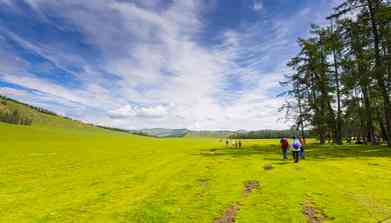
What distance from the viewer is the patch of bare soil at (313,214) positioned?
8.12 meters

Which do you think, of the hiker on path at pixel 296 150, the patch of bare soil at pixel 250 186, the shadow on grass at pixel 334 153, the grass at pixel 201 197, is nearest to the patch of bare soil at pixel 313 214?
the grass at pixel 201 197

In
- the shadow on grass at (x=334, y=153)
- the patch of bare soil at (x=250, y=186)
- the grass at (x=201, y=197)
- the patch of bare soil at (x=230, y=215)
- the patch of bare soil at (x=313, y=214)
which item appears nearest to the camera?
the patch of bare soil at (x=313, y=214)

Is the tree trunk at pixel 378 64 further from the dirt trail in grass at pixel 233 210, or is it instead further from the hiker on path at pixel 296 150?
the dirt trail in grass at pixel 233 210

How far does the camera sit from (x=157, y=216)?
29.1ft

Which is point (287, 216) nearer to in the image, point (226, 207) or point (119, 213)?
point (226, 207)

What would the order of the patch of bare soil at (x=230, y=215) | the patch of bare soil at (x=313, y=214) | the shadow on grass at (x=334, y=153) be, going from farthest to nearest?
the shadow on grass at (x=334, y=153), the patch of bare soil at (x=230, y=215), the patch of bare soil at (x=313, y=214)

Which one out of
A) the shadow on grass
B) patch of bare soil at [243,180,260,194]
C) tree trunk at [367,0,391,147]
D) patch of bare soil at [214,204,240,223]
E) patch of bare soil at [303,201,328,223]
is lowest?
patch of bare soil at [214,204,240,223]

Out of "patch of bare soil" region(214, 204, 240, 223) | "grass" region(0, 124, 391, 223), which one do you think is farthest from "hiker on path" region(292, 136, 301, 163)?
"patch of bare soil" region(214, 204, 240, 223)

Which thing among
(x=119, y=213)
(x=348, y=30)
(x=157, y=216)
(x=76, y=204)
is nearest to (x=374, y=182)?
(x=157, y=216)

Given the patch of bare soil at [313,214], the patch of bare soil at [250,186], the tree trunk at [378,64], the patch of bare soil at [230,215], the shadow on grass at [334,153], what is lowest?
the patch of bare soil at [230,215]

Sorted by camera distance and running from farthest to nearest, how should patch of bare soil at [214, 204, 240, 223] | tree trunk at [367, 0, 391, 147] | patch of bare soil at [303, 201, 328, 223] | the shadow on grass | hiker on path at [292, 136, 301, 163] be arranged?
tree trunk at [367, 0, 391, 147], the shadow on grass, hiker on path at [292, 136, 301, 163], patch of bare soil at [214, 204, 240, 223], patch of bare soil at [303, 201, 328, 223]

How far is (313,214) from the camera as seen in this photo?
8.66 metres

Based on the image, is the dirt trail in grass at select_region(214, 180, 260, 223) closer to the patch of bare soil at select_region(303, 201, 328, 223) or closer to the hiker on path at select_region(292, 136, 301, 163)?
the patch of bare soil at select_region(303, 201, 328, 223)

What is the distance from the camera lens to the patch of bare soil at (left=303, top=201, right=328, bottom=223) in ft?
26.6
